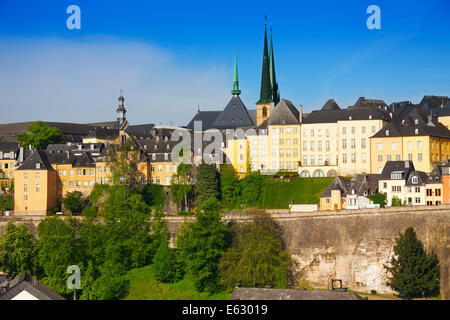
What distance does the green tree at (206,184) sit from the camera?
77625 millimetres

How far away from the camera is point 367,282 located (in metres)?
61.3

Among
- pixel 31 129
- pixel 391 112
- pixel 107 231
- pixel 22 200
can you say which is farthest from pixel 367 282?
pixel 31 129

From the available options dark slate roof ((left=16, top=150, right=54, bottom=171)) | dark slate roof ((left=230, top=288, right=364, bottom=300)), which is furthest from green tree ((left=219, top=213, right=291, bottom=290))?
dark slate roof ((left=16, top=150, right=54, bottom=171))

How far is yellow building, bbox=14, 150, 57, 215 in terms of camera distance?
263ft

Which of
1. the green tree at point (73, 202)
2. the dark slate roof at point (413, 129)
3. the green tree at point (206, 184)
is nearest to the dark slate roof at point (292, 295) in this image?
the green tree at point (206, 184)

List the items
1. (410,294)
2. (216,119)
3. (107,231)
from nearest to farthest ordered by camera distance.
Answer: (410,294)
(107,231)
(216,119)

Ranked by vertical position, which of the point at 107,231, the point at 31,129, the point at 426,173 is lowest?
the point at 107,231

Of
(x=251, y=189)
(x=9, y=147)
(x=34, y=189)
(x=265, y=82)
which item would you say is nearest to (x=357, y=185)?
(x=251, y=189)

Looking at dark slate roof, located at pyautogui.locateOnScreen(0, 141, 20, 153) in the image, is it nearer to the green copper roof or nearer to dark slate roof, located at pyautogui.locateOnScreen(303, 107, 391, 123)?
the green copper roof

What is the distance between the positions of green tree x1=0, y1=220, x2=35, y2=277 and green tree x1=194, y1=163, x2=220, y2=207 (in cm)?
1642

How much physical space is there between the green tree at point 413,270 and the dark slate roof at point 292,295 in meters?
10.1

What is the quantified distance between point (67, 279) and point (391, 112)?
40.1m

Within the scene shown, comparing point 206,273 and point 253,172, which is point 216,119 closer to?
point 253,172

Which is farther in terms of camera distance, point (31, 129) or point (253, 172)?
point (31, 129)
